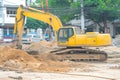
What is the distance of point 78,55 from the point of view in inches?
1110

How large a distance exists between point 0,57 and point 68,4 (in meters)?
38.7

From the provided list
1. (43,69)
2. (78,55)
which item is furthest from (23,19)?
(43,69)

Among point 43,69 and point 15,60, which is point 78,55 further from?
point 43,69

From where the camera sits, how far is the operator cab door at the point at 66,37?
2827 cm

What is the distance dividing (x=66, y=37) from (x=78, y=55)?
1520 mm

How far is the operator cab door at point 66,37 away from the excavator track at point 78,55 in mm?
493

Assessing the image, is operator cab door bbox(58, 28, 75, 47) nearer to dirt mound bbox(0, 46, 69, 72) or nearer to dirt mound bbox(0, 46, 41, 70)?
dirt mound bbox(0, 46, 69, 72)

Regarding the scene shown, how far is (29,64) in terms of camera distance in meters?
24.0

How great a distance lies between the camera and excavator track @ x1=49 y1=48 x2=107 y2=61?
28.1 meters

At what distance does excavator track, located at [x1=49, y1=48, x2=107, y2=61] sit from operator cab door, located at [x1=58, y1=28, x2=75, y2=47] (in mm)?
493

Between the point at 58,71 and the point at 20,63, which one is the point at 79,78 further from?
the point at 20,63

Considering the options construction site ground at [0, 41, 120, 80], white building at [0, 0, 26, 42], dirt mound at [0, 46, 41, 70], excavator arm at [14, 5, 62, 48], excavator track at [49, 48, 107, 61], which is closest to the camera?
construction site ground at [0, 41, 120, 80]

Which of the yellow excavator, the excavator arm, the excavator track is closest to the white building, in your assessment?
the excavator arm

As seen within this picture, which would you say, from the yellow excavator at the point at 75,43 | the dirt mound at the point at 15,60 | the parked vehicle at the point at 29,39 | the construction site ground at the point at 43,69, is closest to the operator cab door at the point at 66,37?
the yellow excavator at the point at 75,43
